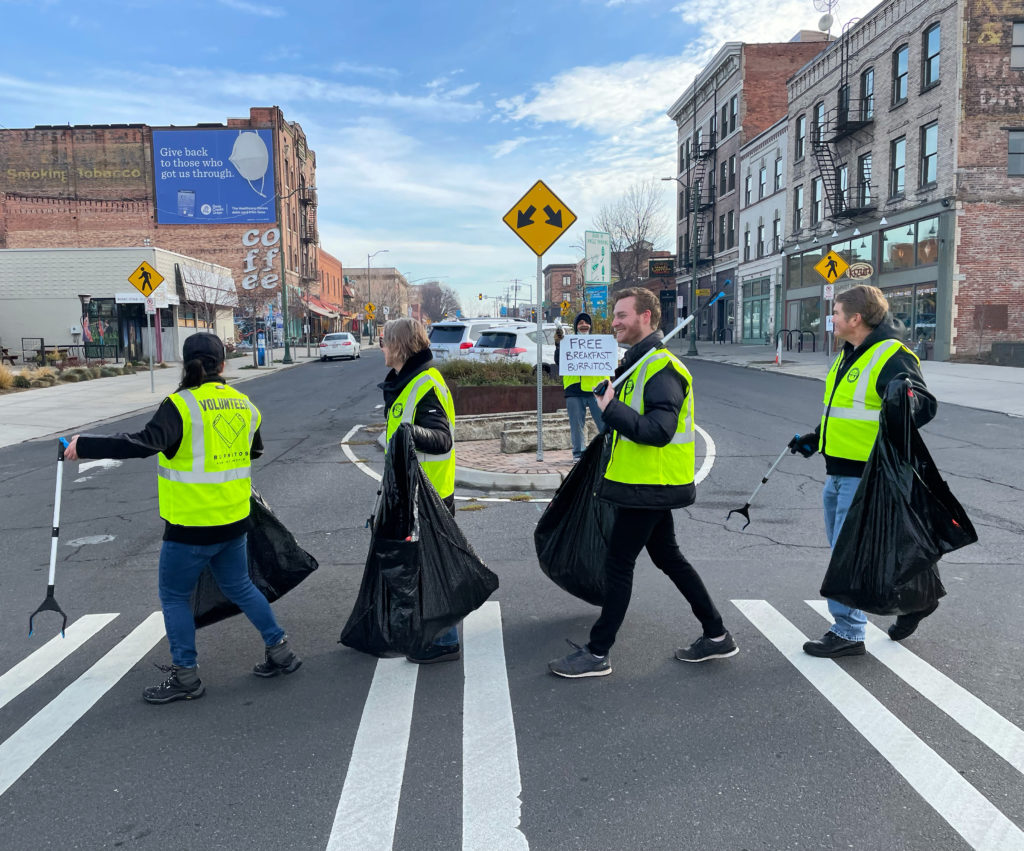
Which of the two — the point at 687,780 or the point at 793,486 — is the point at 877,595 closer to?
the point at 687,780

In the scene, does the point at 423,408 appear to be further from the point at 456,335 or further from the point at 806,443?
the point at 456,335

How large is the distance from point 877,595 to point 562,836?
1986 mm

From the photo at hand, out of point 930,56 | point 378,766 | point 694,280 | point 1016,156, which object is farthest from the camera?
point 694,280

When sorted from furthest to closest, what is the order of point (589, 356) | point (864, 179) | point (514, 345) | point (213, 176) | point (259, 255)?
point (259, 255), point (213, 176), point (864, 179), point (514, 345), point (589, 356)

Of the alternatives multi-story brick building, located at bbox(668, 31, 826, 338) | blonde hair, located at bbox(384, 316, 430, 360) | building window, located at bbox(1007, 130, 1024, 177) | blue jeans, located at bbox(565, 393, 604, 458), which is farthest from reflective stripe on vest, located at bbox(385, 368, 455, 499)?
multi-story brick building, located at bbox(668, 31, 826, 338)

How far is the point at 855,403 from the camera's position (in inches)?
156

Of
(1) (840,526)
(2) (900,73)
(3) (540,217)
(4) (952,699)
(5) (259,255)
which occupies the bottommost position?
(4) (952,699)

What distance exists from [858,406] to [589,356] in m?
5.04

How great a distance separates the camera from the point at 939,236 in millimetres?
26406

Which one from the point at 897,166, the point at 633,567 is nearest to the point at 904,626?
the point at 633,567

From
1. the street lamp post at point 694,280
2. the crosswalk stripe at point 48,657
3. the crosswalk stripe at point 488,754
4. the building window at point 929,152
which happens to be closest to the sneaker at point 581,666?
the crosswalk stripe at point 488,754

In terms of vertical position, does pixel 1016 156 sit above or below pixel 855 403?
above

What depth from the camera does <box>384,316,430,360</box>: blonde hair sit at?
4.00 m

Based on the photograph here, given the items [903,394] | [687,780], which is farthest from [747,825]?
[903,394]
